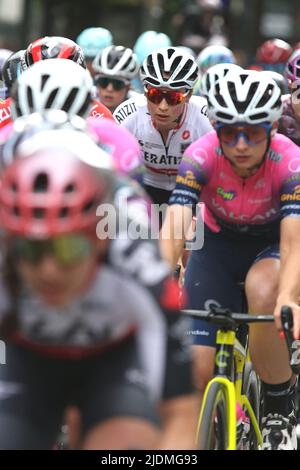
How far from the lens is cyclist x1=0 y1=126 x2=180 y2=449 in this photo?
412 centimetres

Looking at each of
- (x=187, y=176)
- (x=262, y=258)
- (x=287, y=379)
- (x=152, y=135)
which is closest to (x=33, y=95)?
(x=187, y=176)

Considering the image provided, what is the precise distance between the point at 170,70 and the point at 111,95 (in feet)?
9.07

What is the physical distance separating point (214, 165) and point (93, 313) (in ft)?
8.58

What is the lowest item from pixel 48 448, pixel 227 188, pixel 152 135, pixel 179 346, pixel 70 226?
pixel 48 448

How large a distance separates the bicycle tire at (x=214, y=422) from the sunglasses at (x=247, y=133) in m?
1.30

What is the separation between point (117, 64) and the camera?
40.6 ft

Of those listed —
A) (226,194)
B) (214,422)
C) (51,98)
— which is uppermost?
(51,98)

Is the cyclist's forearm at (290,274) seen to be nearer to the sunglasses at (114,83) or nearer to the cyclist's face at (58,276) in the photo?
the cyclist's face at (58,276)

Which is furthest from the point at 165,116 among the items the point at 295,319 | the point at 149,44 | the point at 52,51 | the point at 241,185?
the point at 149,44

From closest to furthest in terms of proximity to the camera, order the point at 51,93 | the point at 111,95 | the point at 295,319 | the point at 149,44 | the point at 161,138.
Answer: the point at 295,319, the point at 51,93, the point at 161,138, the point at 111,95, the point at 149,44

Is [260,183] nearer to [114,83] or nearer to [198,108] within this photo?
[198,108]

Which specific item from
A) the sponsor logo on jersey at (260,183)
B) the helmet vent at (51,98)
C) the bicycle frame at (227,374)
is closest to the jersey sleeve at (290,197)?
the sponsor logo on jersey at (260,183)

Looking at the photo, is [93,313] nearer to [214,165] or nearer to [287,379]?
[214,165]

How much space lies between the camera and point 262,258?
7188 millimetres
